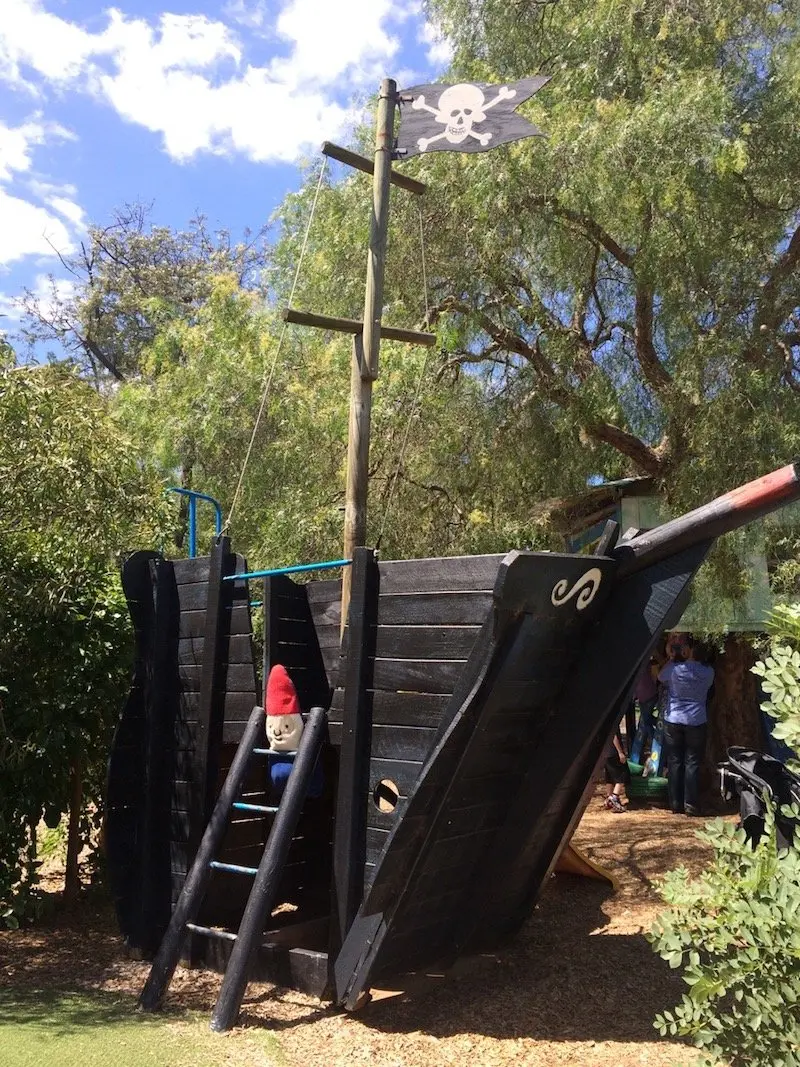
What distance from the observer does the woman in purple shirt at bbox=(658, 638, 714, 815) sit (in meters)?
9.53

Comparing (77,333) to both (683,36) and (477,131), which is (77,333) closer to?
(683,36)

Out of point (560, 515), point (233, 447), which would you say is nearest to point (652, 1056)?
point (560, 515)

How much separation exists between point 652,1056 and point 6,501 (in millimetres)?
4261

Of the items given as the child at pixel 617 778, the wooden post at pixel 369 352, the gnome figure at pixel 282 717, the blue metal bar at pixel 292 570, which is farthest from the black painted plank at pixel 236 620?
the child at pixel 617 778

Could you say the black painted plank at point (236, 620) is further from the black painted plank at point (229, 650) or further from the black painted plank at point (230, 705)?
the black painted plank at point (230, 705)

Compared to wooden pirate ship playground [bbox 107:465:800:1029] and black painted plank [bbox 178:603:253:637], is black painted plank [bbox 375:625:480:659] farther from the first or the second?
black painted plank [bbox 178:603:253:637]

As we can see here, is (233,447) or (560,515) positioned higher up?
(233,447)

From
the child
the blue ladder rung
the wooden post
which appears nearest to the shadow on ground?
the blue ladder rung

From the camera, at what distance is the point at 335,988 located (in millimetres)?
4703

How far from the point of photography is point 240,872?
15.5ft

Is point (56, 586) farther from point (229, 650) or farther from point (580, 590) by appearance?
point (580, 590)

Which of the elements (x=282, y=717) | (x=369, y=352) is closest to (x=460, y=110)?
(x=369, y=352)

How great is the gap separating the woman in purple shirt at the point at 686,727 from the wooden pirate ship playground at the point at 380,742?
455 cm

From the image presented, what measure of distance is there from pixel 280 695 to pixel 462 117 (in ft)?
11.6
